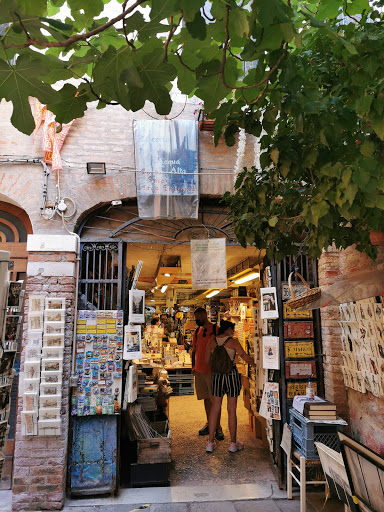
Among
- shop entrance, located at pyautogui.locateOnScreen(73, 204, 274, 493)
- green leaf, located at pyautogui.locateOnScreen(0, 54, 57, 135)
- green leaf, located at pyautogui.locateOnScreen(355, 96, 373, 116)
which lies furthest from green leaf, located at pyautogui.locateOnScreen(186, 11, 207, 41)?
shop entrance, located at pyautogui.locateOnScreen(73, 204, 274, 493)

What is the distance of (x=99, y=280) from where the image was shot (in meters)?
5.50

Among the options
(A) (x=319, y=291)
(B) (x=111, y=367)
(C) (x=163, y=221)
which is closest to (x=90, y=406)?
(B) (x=111, y=367)

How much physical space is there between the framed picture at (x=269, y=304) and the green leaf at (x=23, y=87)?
4.18 m

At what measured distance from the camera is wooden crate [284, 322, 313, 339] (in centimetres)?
553

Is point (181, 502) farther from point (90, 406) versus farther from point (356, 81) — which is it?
point (356, 81)

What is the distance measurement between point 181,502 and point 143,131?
479 centimetres

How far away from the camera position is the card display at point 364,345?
12.3 feet

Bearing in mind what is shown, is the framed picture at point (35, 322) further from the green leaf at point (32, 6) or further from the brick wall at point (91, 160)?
the green leaf at point (32, 6)

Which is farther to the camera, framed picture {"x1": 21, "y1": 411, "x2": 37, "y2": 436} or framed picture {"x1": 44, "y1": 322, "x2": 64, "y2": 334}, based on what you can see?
framed picture {"x1": 44, "y1": 322, "x2": 64, "y2": 334}

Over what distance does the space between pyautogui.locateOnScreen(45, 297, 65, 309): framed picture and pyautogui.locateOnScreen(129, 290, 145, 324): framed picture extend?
2.86 ft

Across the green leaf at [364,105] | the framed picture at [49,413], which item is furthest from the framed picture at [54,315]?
the green leaf at [364,105]

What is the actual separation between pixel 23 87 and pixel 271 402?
481 cm

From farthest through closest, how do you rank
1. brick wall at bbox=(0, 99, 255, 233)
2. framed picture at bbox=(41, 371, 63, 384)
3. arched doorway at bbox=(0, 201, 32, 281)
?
arched doorway at bbox=(0, 201, 32, 281) → brick wall at bbox=(0, 99, 255, 233) → framed picture at bbox=(41, 371, 63, 384)

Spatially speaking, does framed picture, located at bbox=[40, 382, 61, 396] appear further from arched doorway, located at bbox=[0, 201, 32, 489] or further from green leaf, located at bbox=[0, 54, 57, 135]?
green leaf, located at bbox=[0, 54, 57, 135]
